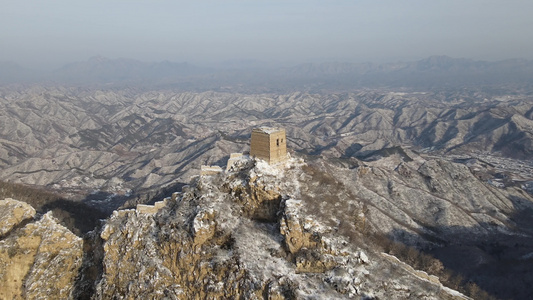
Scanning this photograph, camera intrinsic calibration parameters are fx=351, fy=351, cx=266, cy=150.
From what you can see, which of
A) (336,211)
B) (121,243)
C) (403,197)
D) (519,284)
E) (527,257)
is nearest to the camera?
(121,243)

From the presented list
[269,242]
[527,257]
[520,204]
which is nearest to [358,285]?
[269,242]

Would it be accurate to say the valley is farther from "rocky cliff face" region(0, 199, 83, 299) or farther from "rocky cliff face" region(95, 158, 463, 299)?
"rocky cliff face" region(0, 199, 83, 299)

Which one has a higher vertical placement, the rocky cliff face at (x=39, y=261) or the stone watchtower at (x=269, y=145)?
the stone watchtower at (x=269, y=145)

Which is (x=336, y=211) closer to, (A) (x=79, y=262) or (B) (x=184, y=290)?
(B) (x=184, y=290)

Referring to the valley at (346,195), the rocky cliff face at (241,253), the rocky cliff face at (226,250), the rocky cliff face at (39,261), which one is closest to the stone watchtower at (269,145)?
the rocky cliff face at (226,250)

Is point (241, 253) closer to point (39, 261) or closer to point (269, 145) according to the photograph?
point (269, 145)

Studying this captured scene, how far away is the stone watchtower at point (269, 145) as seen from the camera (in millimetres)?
38906

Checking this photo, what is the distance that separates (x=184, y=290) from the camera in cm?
2697

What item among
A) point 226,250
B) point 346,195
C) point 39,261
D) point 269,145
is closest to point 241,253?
point 226,250

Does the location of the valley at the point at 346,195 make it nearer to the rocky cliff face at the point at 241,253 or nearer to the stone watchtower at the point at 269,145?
the rocky cliff face at the point at 241,253

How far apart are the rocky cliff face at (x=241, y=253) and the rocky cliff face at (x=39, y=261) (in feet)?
15.1

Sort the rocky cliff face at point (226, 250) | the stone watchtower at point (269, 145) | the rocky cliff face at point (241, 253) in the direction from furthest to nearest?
the stone watchtower at point (269, 145), the rocky cliff face at point (226, 250), the rocky cliff face at point (241, 253)

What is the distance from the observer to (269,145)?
38750 mm

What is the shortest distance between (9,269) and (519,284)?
67.7m
